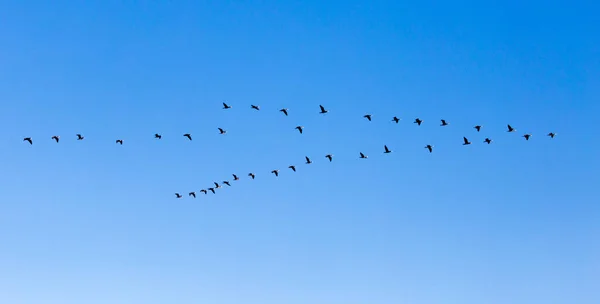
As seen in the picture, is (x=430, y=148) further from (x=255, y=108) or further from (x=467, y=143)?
(x=255, y=108)

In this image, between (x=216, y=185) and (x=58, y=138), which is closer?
(x=58, y=138)

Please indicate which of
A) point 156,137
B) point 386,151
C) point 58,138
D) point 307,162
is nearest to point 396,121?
point 386,151

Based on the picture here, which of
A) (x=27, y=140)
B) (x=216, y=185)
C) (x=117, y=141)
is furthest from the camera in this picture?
(x=216, y=185)

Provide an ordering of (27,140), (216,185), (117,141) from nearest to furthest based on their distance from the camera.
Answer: (27,140)
(117,141)
(216,185)

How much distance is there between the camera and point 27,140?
8319 cm

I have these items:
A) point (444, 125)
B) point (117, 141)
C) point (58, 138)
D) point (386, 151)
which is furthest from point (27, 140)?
point (444, 125)

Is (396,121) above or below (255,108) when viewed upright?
below

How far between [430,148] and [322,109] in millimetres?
14576

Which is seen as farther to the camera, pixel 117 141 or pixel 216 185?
pixel 216 185

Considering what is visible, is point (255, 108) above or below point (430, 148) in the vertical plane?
above

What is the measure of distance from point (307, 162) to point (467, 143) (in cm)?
1896

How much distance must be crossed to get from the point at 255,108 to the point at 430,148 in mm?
21513

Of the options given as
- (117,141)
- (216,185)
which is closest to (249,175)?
(216,185)

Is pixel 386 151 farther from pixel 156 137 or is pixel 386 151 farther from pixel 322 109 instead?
pixel 156 137
